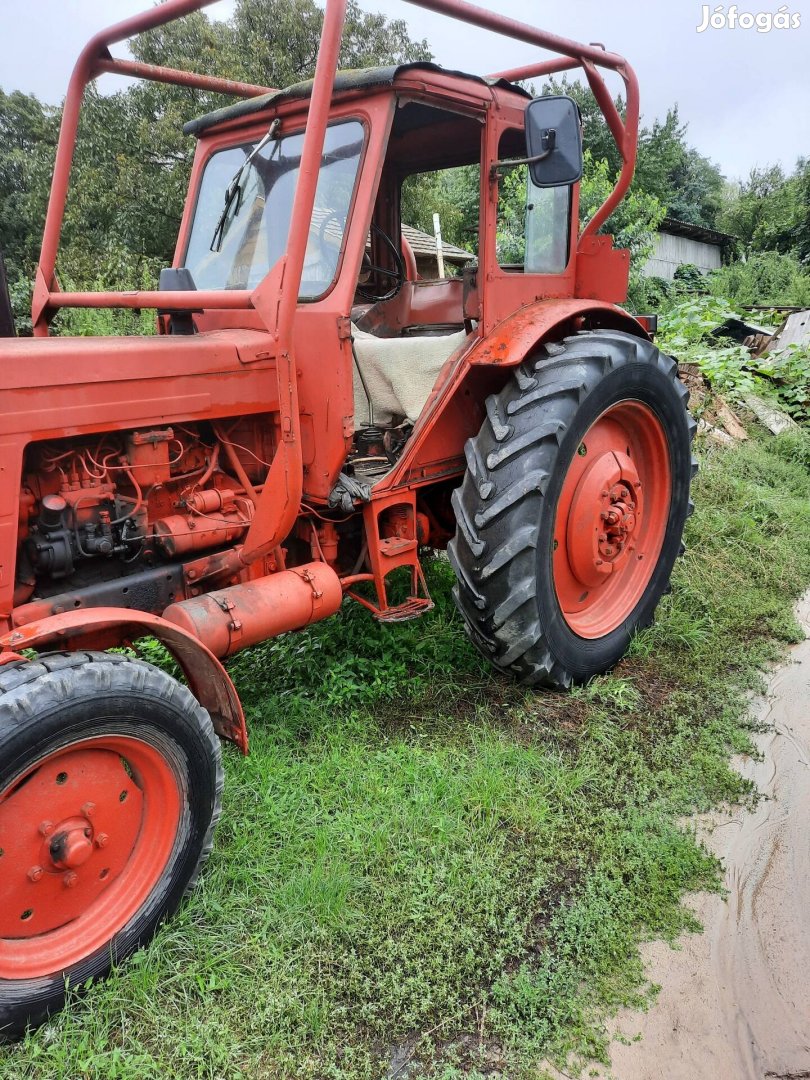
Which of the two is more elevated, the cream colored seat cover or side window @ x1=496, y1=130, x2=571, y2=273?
side window @ x1=496, y1=130, x2=571, y2=273

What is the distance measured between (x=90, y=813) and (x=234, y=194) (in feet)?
7.49

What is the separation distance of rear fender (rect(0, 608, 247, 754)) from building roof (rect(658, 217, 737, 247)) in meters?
22.0

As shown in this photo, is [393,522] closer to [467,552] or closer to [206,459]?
[467,552]

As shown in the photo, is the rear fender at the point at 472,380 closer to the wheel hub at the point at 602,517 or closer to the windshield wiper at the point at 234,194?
the wheel hub at the point at 602,517

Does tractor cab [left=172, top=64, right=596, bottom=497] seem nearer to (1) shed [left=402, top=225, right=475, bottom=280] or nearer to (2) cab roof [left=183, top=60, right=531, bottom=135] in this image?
(2) cab roof [left=183, top=60, right=531, bottom=135]

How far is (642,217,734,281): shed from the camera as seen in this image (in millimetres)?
21922

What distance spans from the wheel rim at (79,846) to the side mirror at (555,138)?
228 centimetres

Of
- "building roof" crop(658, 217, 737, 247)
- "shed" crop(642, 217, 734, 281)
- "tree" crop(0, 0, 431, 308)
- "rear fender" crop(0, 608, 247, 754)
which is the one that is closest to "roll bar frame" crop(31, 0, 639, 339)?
"rear fender" crop(0, 608, 247, 754)

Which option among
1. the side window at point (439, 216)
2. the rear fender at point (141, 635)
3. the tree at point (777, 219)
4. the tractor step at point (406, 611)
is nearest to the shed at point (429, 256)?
the side window at point (439, 216)

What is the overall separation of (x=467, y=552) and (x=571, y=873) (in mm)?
1175

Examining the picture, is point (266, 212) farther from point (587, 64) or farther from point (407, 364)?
point (587, 64)

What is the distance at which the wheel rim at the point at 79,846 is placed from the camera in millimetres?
1823

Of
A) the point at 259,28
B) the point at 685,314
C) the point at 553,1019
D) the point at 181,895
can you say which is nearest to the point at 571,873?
the point at 553,1019

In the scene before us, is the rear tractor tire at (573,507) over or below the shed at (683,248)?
below
